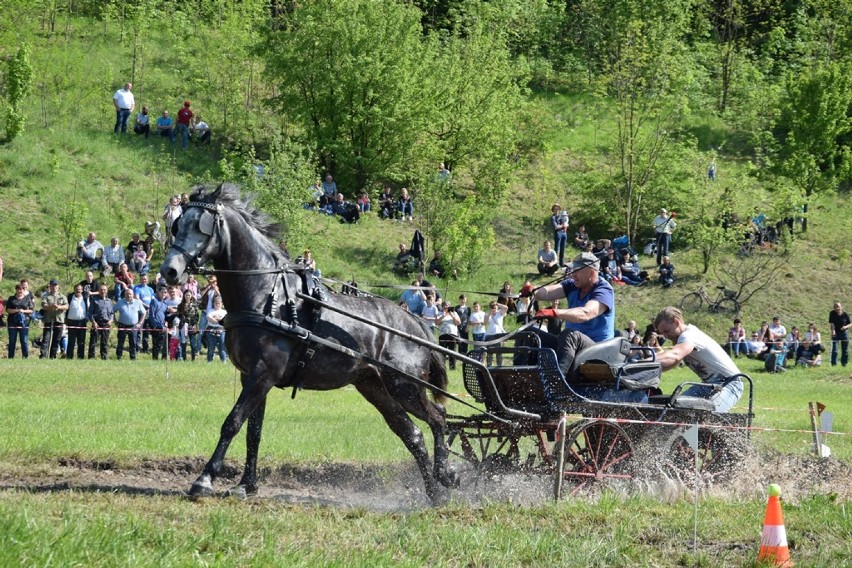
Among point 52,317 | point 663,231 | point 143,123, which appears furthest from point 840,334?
point 143,123

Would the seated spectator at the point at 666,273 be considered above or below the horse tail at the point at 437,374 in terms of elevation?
below

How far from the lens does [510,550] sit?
7.90 meters

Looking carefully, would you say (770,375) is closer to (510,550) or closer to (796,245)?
(796,245)

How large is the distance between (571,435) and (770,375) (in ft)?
65.2

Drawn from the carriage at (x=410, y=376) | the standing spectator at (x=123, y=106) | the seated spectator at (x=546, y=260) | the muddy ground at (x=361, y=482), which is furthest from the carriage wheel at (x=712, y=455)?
the standing spectator at (x=123, y=106)

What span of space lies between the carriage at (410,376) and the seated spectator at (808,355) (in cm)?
2045

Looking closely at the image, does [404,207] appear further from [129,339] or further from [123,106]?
[129,339]

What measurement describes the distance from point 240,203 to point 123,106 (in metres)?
27.8

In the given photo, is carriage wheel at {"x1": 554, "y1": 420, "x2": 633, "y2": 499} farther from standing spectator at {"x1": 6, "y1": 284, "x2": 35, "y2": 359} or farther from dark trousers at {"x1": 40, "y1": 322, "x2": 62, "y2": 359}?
dark trousers at {"x1": 40, "y1": 322, "x2": 62, "y2": 359}

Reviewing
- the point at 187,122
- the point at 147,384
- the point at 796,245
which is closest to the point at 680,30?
the point at 796,245

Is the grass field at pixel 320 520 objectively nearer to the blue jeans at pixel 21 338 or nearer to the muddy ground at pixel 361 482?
the muddy ground at pixel 361 482

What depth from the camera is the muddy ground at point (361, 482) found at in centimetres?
1053

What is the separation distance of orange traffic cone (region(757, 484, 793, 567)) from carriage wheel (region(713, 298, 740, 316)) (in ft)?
95.1

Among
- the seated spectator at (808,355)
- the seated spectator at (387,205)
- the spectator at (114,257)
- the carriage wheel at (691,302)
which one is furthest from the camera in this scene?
the seated spectator at (387,205)
